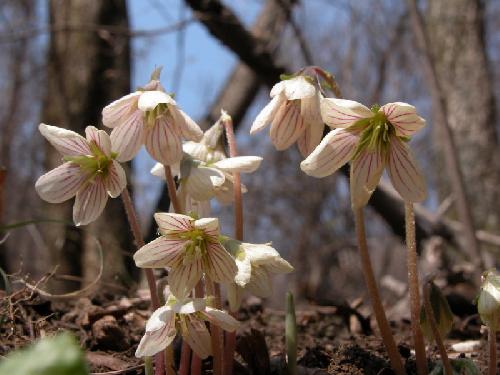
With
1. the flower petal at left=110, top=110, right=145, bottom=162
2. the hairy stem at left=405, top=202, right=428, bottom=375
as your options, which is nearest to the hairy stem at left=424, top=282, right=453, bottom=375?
the hairy stem at left=405, top=202, right=428, bottom=375

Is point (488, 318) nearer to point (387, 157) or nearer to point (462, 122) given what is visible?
point (387, 157)

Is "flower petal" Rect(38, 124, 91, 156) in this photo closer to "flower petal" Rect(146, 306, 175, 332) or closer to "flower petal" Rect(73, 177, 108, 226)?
"flower petal" Rect(73, 177, 108, 226)

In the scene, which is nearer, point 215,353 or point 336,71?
point 215,353

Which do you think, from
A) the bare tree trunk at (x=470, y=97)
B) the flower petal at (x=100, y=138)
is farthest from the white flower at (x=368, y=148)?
the bare tree trunk at (x=470, y=97)

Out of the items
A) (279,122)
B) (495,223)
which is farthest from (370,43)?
(279,122)

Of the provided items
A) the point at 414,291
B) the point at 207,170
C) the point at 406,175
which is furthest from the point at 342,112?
the point at 414,291
